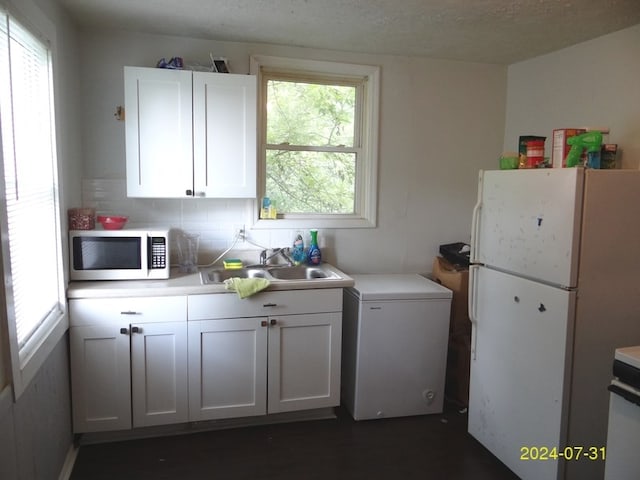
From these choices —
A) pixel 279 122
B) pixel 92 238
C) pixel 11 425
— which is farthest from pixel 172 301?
pixel 279 122

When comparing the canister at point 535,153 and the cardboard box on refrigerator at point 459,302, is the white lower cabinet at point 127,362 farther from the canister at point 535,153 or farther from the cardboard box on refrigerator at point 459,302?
the canister at point 535,153

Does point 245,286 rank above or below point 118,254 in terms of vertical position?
below

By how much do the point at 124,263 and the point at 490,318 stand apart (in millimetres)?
2019

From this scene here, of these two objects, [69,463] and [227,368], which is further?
[227,368]

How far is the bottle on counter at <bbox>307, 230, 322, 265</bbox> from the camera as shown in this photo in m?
3.29

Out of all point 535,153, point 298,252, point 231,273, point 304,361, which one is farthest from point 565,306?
point 231,273

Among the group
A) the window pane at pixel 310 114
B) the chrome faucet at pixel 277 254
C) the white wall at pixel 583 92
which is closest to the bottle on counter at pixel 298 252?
the chrome faucet at pixel 277 254

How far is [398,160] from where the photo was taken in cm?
353

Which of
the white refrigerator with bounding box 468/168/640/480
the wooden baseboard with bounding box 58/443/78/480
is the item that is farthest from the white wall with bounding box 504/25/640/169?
the wooden baseboard with bounding box 58/443/78/480

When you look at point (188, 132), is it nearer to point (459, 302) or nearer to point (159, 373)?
point (159, 373)

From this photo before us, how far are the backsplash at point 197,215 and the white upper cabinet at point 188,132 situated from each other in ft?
0.92

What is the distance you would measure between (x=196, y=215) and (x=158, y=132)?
61 centimetres

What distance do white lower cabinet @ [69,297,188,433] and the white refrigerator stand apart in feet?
5.72

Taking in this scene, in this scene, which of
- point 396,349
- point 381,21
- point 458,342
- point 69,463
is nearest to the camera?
point 69,463
